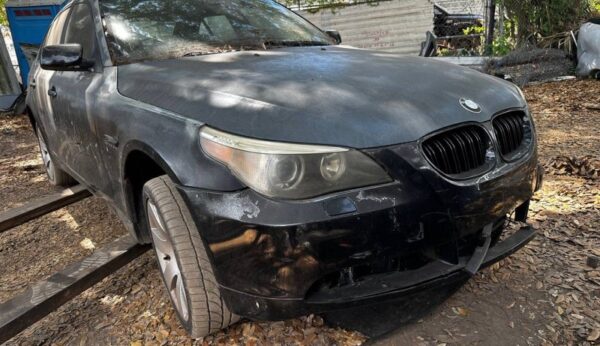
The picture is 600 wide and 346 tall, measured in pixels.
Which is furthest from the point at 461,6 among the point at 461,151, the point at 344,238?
the point at 344,238

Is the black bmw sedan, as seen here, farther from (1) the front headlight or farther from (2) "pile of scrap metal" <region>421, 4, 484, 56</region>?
(2) "pile of scrap metal" <region>421, 4, 484, 56</region>

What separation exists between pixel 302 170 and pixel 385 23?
8.62m

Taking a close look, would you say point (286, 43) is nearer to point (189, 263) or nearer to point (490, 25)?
point (189, 263)

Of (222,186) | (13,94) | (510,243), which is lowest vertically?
(13,94)

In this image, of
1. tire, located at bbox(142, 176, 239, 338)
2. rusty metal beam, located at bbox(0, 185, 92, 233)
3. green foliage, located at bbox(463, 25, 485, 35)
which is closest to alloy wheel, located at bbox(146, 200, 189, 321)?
tire, located at bbox(142, 176, 239, 338)

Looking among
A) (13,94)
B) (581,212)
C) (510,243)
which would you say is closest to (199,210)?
(510,243)

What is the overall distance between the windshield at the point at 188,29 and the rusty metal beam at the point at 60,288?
108 centimetres

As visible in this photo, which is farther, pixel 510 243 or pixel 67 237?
pixel 67 237

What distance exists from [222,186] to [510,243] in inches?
53.6

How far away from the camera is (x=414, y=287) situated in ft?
5.58

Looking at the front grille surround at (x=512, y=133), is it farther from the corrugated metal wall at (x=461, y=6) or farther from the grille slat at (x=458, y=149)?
the corrugated metal wall at (x=461, y=6)

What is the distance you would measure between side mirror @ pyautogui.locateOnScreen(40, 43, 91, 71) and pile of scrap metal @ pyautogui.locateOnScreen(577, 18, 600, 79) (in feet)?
22.5

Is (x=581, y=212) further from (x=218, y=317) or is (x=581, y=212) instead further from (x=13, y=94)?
(x=13, y=94)

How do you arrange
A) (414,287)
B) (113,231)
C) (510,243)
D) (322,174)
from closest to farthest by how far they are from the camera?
1. (322,174)
2. (414,287)
3. (510,243)
4. (113,231)
